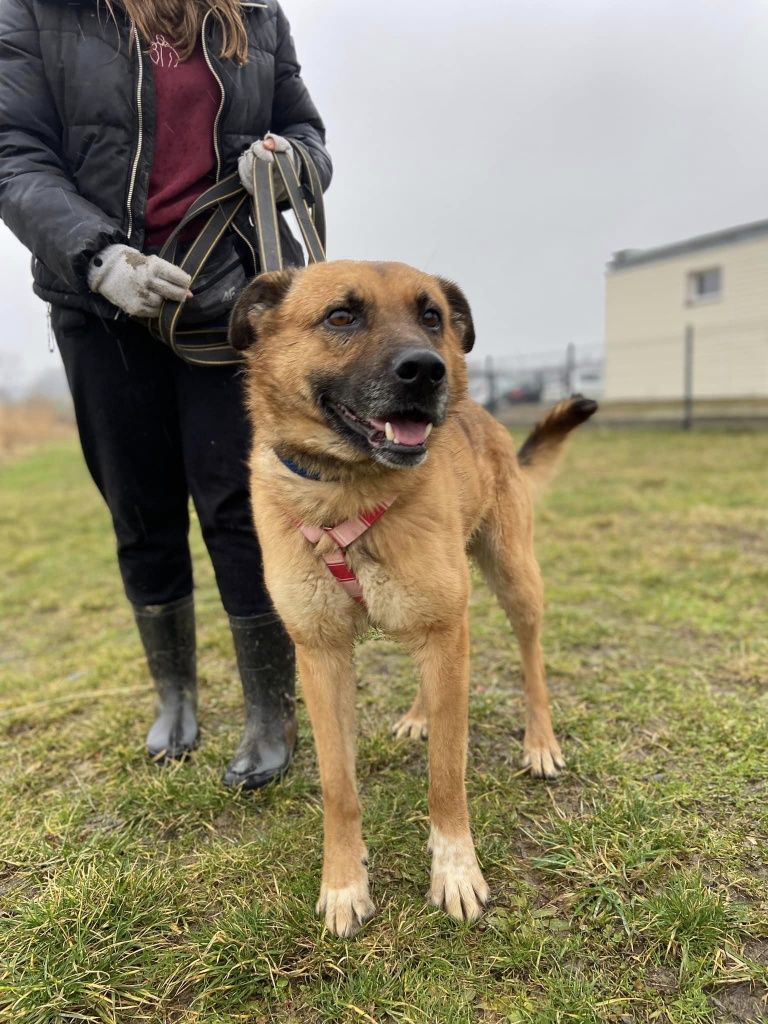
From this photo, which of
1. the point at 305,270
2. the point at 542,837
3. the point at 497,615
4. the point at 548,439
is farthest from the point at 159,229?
the point at 497,615

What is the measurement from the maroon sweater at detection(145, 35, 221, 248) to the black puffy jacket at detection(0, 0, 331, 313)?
0.15 ft

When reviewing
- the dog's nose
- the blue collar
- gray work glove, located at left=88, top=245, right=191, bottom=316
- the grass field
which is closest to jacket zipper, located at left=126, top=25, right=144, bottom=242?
gray work glove, located at left=88, top=245, right=191, bottom=316

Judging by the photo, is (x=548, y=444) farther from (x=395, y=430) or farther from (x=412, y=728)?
(x=395, y=430)

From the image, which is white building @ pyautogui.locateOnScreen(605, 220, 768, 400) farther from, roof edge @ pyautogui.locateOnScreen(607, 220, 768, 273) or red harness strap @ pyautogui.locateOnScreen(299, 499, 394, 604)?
red harness strap @ pyautogui.locateOnScreen(299, 499, 394, 604)

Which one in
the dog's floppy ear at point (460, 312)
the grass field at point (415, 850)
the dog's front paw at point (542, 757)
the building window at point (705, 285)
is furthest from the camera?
the building window at point (705, 285)

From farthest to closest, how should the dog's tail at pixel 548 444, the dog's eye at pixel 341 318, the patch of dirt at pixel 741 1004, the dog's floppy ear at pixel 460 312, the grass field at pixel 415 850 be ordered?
the dog's tail at pixel 548 444 → the dog's floppy ear at pixel 460 312 → the dog's eye at pixel 341 318 → the grass field at pixel 415 850 → the patch of dirt at pixel 741 1004

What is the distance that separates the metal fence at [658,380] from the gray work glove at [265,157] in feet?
40.5

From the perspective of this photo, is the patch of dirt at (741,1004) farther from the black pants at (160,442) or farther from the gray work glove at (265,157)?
the gray work glove at (265,157)

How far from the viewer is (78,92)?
2197 mm

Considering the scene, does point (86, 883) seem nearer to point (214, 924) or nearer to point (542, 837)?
point (214, 924)

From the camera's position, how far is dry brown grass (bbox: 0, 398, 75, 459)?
2292 centimetres

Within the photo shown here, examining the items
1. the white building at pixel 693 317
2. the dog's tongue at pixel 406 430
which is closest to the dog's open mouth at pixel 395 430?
the dog's tongue at pixel 406 430

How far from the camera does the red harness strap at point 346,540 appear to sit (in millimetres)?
1956

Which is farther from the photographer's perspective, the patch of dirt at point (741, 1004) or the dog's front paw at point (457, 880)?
the dog's front paw at point (457, 880)
